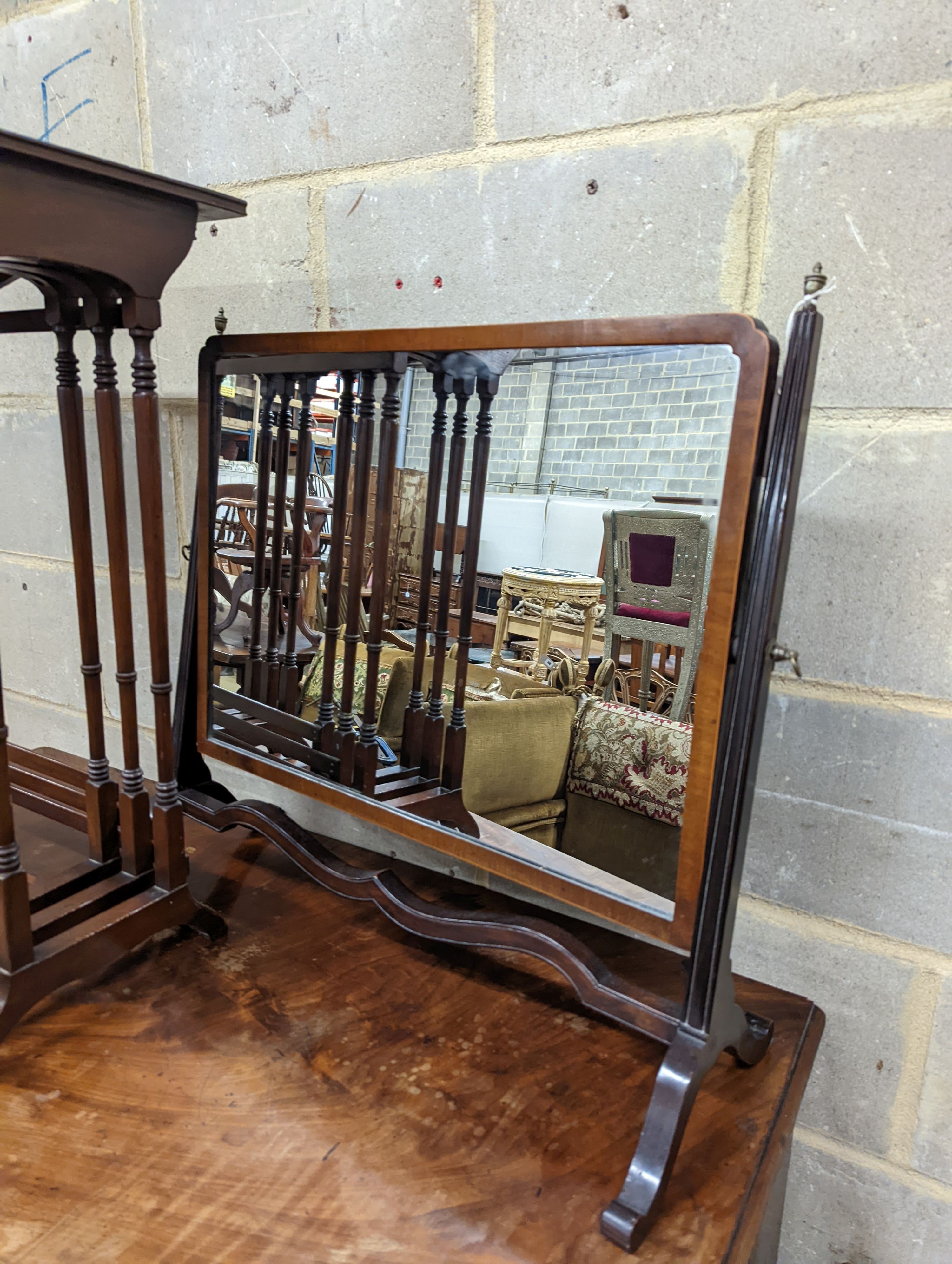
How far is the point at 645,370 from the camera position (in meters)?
0.60

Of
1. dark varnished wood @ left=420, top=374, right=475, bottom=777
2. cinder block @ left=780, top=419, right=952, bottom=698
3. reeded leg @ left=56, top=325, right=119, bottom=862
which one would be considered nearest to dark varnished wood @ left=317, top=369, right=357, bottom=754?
dark varnished wood @ left=420, top=374, right=475, bottom=777

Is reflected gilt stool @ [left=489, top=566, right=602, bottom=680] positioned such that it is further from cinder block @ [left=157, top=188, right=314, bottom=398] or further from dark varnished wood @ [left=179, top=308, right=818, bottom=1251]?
cinder block @ [left=157, top=188, right=314, bottom=398]

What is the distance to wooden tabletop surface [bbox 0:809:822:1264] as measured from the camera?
1.71 feet

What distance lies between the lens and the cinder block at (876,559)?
0.68 m

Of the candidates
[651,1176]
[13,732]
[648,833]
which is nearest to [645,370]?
[648,833]

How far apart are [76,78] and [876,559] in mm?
1214

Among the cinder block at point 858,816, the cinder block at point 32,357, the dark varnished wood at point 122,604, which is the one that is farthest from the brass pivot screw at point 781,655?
the cinder block at point 32,357

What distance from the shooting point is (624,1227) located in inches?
20.5

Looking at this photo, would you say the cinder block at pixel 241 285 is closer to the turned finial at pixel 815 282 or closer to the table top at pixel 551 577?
the table top at pixel 551 577

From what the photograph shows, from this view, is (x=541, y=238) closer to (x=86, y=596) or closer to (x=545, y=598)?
(x=545, y=598)

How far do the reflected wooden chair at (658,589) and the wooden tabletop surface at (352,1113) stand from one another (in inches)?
12.9

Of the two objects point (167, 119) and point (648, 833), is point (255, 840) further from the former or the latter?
point (167, 119)

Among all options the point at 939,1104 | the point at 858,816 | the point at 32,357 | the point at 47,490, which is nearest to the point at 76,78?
the point at 32,357

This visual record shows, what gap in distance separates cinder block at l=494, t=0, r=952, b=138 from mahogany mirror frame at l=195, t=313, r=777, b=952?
0.28 meters
